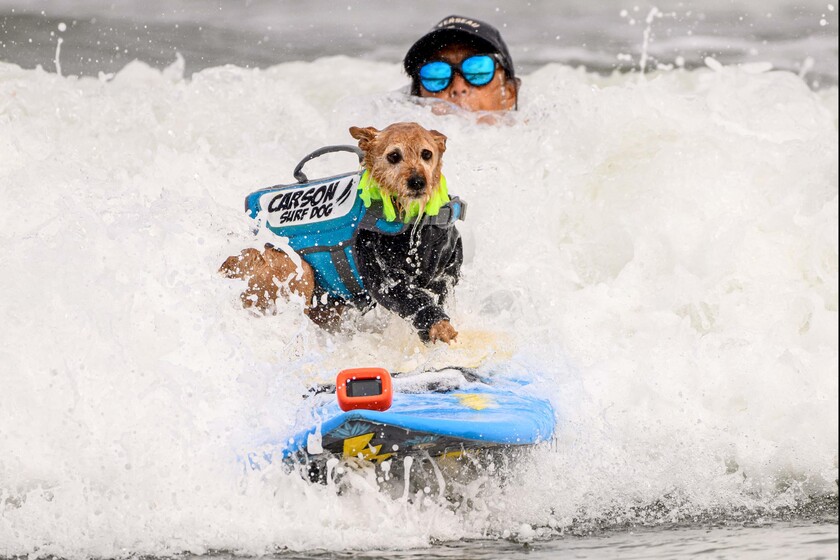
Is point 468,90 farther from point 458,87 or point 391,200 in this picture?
point 391,200

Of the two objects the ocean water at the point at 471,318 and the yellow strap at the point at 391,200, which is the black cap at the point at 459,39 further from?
the yellow strap at the point at 391,200

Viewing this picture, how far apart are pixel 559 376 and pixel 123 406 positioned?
5.43 feet

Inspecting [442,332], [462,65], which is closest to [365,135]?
[442,332]

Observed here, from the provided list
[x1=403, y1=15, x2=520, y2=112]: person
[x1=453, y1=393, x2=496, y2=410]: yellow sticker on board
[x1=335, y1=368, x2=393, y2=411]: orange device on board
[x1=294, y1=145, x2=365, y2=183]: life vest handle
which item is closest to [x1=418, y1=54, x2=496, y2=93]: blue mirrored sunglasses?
[x1=403, y1=15, x2=520, y2=112]: person

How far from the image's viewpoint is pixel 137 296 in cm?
373

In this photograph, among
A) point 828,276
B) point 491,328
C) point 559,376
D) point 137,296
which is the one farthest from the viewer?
point 828,276

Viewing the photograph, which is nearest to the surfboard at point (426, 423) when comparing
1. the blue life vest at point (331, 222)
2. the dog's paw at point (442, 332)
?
the dog's paw at point (442, 332)

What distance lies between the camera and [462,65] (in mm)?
6586

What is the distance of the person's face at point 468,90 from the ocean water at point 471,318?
6.2 inches

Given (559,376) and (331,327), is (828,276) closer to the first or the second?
(559,376)

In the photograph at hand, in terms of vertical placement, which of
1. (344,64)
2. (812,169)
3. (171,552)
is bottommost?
(171,552)

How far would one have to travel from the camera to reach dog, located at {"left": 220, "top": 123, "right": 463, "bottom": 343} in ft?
12.1

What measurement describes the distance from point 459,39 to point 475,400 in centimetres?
356

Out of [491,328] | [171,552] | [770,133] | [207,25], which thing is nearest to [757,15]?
[770,133]
